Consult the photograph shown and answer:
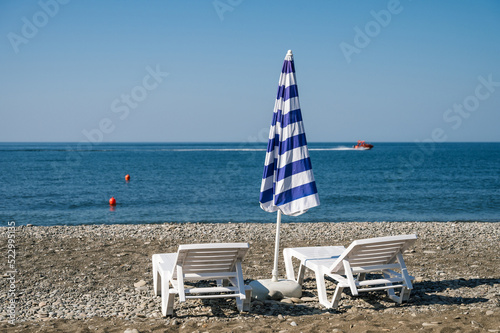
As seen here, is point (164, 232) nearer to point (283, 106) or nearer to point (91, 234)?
point (91, 234)

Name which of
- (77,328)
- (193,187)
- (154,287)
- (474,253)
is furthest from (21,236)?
(193,187)

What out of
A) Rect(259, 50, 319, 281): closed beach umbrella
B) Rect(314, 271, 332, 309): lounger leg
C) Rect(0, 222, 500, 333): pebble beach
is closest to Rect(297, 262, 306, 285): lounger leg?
Rect(0, 222, 500, 333): pebble beach

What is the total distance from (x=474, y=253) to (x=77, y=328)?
7.85 meters

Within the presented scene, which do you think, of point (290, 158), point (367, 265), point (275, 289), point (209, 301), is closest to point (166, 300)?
point (209, 301)

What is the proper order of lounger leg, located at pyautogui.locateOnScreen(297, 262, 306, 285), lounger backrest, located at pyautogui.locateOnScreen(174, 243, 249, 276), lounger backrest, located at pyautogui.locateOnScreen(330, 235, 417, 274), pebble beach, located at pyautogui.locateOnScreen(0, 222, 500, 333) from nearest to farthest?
pebble beach, located at pyautogui.locateOnScreen(0, 222, 500, 333), lounger backrest, located at pyautogui.locateOnScreen(174, 243, 249, 276), lounger backrest, located at pyautogui.locateOnScreen(330, 235, 417, 274), lounger leg, located at pyautogui.locateOnScreen(297, 262, 306, 285)

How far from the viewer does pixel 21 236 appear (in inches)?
437

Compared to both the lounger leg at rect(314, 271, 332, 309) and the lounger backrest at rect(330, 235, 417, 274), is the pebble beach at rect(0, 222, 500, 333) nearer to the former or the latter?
the lounger leg at rect(314, 271, 332, 309)

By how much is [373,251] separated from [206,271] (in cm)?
210

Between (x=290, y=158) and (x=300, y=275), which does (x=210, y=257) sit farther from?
(x=300, y=275)

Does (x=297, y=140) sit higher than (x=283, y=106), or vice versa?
(x=283, y=106)

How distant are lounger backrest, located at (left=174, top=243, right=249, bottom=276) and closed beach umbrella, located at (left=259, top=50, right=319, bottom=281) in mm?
956

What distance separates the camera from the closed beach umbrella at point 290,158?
5.91 metres

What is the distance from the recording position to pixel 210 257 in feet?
17.6

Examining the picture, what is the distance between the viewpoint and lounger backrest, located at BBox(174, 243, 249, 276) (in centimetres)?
515
